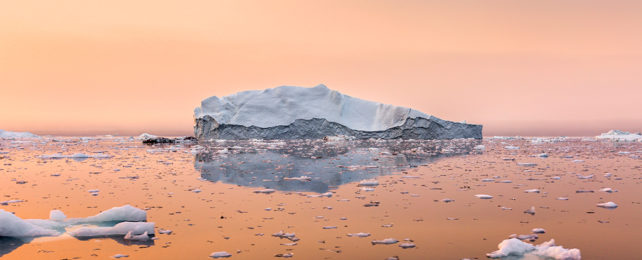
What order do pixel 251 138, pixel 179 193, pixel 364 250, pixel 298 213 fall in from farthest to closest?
1. pixel 251 138
2. pixel 179 193
3. pixel 298 213
4. pixel 364 250

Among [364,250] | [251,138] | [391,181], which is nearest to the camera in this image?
[364,250]

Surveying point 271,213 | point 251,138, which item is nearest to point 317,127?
point 251,138

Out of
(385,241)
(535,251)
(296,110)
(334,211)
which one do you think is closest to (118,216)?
(334,211)

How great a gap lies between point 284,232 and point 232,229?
1.71 ft

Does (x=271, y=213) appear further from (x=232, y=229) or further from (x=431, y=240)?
(x=431, y=240)

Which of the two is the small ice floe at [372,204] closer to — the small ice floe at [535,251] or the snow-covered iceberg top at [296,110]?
the small ice floe at [535,251]

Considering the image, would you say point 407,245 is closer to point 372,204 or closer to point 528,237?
point 528,237

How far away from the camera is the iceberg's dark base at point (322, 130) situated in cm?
3897

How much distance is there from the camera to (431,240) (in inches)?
143

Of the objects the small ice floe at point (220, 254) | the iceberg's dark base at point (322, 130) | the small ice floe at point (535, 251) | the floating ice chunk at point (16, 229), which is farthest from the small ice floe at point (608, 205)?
the iceberg's dark base at point (322, 130)

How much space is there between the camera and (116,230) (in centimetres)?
398

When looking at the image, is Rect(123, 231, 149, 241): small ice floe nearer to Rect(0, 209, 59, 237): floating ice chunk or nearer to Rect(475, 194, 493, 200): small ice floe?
Rect(0, 209, 59, 237): floating ice chunk

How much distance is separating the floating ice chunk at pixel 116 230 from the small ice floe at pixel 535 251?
2923mm

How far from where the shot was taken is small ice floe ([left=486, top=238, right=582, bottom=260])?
309 cm
